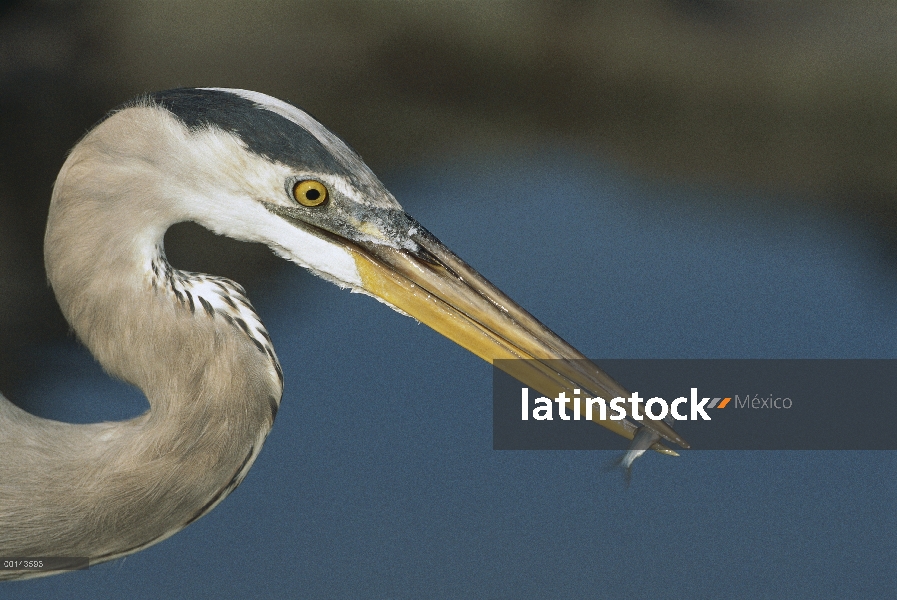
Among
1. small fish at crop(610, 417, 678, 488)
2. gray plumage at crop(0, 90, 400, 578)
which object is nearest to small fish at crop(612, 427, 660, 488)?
small fish at crop(610, 417, 678, 488)

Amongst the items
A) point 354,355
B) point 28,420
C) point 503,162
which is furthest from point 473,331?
point 503,162

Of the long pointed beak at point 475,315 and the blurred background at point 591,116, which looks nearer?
the long pointed beak at point 475,315

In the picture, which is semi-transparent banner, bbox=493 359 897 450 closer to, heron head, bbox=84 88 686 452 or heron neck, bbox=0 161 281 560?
heron head, bbox=84 88 686 452

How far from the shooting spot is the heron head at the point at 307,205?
0.86m

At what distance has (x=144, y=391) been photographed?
36.2 inches

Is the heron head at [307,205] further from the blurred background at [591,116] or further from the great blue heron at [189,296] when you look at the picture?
the blurred background at [591,116]

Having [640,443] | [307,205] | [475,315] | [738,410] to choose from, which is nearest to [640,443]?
[640,443]

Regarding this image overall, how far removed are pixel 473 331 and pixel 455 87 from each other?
7.14 ft

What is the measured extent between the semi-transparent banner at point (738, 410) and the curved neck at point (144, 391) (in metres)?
1.14

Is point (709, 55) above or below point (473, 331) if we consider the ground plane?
above

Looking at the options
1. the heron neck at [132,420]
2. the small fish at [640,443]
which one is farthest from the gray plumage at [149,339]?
the small fish at [640,443]

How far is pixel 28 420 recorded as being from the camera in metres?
1.09

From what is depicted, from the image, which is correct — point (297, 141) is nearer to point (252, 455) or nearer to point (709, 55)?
point (252, 455)

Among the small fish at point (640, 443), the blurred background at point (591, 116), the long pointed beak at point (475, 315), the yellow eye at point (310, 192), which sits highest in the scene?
the blurred background at point (591, 116)
